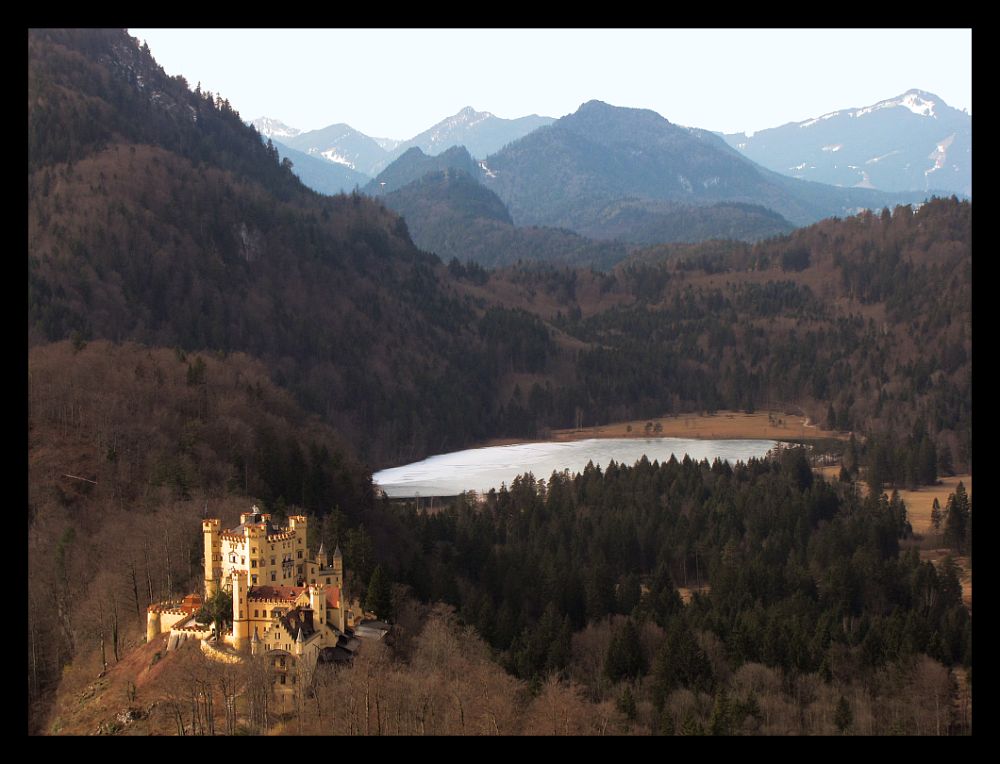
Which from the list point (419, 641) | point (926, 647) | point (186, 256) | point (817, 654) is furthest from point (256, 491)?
point (186, 256)

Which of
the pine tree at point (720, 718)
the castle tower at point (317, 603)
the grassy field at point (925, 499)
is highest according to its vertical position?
the castle tower at point (317, 603)

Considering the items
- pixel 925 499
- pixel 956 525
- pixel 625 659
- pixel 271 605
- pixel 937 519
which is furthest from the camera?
pixel 925 499

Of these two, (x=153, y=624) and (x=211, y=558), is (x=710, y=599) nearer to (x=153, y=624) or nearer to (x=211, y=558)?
(x=211, y=558)

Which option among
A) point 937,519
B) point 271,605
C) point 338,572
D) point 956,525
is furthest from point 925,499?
point 271,605

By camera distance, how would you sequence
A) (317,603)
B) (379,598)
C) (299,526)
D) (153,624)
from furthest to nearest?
(379,598)
(299,526)
(153,624)
(317,603)

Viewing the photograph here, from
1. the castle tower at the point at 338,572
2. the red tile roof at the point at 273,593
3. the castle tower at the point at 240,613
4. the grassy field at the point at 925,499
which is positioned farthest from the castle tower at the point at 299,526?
the grassy field at the point at 925,499

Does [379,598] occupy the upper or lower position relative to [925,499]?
upper

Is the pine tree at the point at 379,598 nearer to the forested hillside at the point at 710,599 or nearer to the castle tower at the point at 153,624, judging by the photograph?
the forested hillside at the point at 710,599
